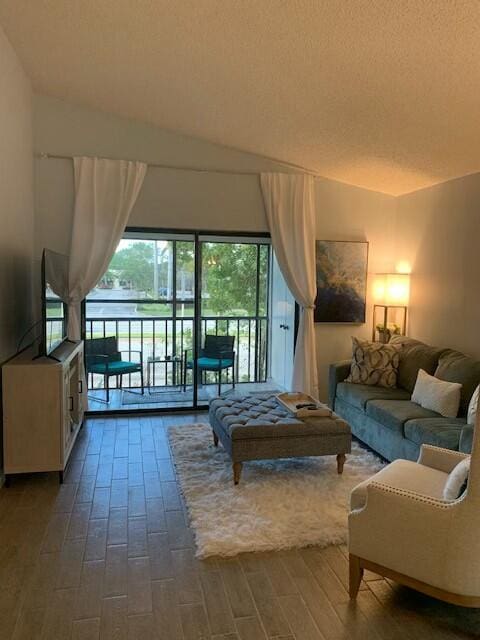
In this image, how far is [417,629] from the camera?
2.04 meters

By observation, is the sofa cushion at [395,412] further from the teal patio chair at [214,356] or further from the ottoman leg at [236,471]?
the teal patio chair at [214,356]

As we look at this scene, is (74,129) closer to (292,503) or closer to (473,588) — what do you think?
(292,503)

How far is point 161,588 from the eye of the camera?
7.41ft

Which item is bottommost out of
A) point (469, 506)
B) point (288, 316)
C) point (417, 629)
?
point (417, 629)

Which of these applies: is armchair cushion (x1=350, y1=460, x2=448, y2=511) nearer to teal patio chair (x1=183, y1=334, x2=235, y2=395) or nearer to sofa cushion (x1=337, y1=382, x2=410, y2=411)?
sofa cushion (x1=337, y1=382, x2=410, y2=411)

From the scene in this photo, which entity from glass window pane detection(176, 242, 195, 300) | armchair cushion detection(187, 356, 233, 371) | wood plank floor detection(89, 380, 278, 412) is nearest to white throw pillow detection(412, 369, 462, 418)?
wood plank floor detection(89, 380, 278, 412)

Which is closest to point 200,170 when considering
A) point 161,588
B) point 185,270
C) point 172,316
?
point 185,270

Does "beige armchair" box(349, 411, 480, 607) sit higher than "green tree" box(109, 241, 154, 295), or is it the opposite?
"green tree" box(109, 241, 154, 295)

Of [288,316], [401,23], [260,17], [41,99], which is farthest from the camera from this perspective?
[288,316]

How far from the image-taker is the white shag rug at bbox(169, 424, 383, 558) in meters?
2.69

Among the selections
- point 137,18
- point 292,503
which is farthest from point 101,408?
point 137,18

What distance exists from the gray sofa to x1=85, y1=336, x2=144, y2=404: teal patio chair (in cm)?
223

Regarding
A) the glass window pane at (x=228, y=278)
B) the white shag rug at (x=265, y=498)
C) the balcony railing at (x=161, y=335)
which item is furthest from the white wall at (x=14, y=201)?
the glass window pane at (x=228, y=278)

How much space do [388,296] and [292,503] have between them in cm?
297
